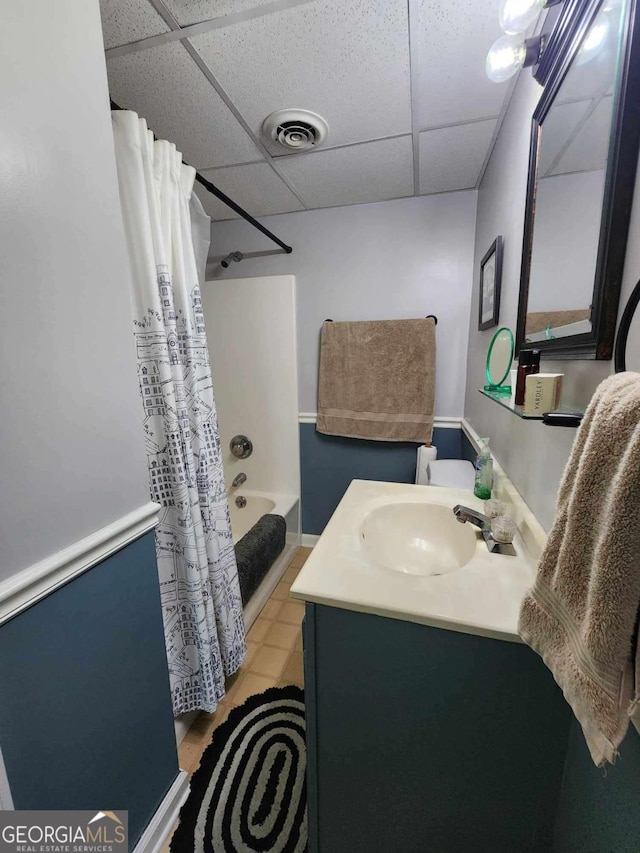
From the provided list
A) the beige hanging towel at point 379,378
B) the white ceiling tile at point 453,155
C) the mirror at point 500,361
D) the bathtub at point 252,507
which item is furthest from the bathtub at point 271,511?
the white ceiling tile at point 453,155

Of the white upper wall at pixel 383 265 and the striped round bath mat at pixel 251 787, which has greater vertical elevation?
the white upper wall at pixel 383 265

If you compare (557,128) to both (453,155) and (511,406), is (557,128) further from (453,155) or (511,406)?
(453,155)

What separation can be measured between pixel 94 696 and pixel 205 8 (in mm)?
1690

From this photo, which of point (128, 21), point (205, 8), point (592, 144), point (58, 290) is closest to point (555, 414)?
point (592, 144)

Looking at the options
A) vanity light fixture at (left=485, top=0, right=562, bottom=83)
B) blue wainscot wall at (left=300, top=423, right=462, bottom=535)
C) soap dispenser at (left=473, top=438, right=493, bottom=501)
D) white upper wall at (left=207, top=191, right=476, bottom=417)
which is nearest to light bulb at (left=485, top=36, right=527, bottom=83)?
vanity light fixture at (left=485, top=0, right=562, bottom=83)

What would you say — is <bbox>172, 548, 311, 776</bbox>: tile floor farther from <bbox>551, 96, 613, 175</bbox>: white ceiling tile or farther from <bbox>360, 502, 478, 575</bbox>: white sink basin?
<bbox>551, 96, 613, 175</bbox>: white ceiling tile

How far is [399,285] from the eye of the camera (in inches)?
77.3

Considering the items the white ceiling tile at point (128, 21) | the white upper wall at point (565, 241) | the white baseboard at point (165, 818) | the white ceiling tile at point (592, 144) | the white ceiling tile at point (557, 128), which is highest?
the white ceiling tile at point (128, 21)

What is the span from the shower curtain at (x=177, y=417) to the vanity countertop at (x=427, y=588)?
0.51m

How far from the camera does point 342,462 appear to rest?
2.22 m

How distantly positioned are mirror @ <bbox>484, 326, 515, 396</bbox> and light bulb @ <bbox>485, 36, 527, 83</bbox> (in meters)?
0.61

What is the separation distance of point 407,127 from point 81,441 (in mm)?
1575

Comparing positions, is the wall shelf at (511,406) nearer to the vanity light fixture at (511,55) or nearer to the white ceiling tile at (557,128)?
the white ceiling tile at (557,128)

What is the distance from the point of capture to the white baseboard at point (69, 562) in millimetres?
574
